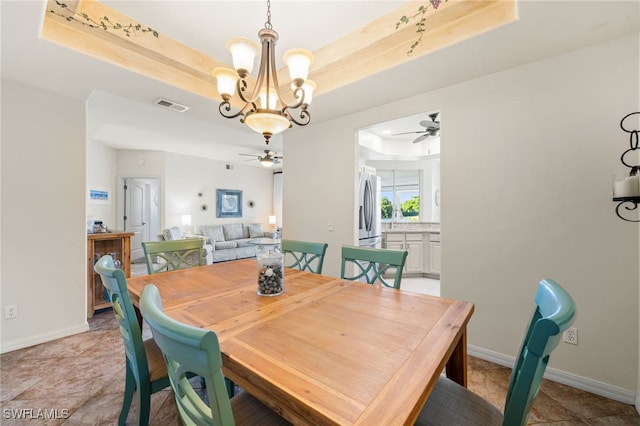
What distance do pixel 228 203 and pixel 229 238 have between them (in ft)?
3.53

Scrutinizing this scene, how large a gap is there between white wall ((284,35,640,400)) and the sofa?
501cm

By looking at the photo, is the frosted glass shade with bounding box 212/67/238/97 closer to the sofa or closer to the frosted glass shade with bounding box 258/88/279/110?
the frosted glass shade with bounding box 258/88/279/110

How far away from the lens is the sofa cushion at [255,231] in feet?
25.7

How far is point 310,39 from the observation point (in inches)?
89.6

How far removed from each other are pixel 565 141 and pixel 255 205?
7.57 metres

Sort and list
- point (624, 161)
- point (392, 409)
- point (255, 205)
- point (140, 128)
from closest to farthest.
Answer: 1. point (392, 409)
2. point (624, 161)
3. point (140, 128)
4. point (255, 205)

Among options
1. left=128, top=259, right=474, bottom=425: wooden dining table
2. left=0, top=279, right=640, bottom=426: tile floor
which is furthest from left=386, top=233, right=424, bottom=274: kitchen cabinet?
left=128, top=259, right=474, bottom=425: wooden dining table

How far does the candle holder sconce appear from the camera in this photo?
62.6 inches

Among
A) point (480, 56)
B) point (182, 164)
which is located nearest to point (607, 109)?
point (480, 56)

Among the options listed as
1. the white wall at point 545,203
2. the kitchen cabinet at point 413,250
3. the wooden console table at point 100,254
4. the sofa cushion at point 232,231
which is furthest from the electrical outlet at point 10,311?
the kitchen cabinet at point 413,250

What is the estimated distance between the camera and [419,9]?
6.23ft

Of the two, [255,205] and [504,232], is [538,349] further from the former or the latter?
[255,205]

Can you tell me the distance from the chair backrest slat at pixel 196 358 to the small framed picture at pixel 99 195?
245 inches

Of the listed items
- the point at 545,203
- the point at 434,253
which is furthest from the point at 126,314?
the point at 434,253
